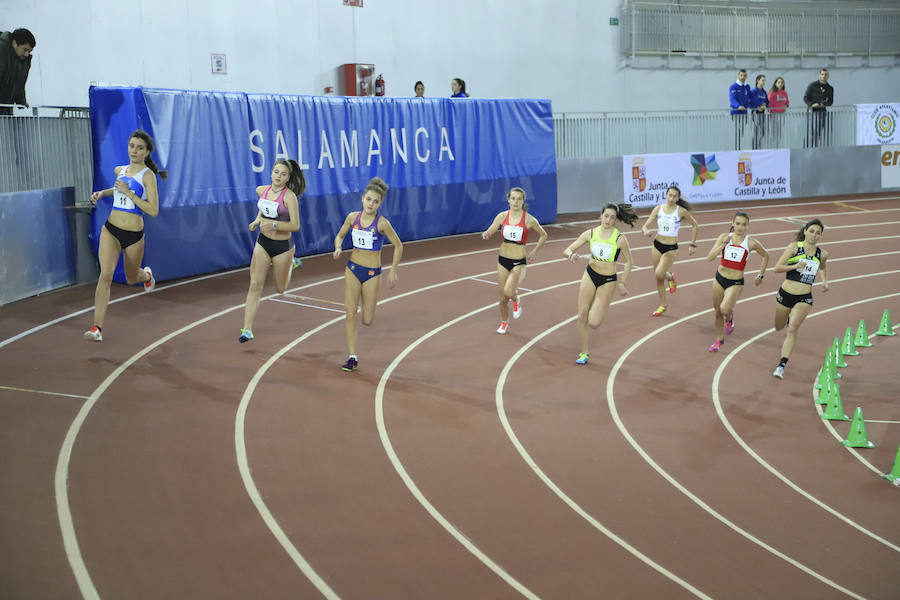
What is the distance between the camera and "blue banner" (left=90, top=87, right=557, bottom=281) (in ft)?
45.2

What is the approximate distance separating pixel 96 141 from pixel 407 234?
6.76 m

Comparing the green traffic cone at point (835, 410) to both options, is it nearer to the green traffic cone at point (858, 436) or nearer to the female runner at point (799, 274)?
the green traffic cone at point (858, 436)

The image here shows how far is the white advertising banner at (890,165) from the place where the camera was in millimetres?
26406

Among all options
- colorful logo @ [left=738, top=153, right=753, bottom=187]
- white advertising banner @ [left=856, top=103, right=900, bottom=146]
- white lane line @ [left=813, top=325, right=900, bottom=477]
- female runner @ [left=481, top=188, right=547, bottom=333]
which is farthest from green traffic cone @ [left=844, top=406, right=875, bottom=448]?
white advertising banner @ [left=856, top=103, right=900, bottom=146]

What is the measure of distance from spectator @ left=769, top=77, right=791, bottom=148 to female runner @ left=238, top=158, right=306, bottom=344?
18.7 meters

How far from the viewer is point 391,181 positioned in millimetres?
17844

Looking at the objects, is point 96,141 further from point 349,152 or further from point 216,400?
point 216,400

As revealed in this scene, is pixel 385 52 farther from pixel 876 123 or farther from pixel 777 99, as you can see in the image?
pixel 876 123

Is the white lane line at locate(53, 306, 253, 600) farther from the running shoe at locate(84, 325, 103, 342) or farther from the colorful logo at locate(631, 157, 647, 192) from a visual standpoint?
the colorful logo at locate(631, 157, 647, 192)

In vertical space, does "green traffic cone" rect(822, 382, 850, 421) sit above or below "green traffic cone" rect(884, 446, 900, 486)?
above

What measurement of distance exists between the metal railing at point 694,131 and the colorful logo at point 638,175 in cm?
68

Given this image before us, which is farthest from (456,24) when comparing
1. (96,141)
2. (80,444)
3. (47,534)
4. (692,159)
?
(47,534)

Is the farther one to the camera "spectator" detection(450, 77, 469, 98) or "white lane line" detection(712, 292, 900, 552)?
"spectator" detection(450, 77, 469, 98)

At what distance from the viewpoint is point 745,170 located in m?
25.0
